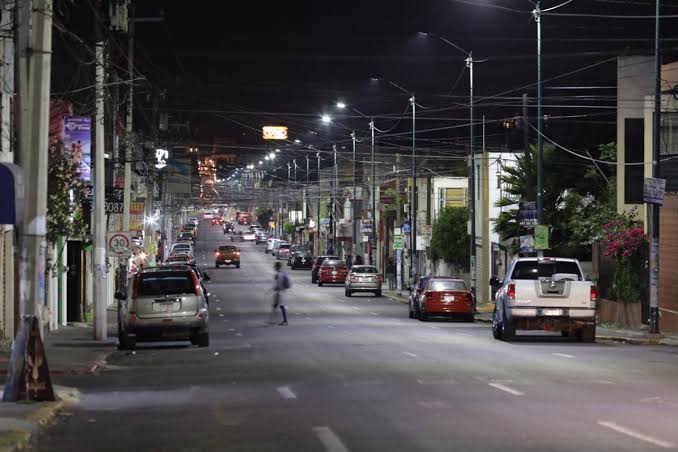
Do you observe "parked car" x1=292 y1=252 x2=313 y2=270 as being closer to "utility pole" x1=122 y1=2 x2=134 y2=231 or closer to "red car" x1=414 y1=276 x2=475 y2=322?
"utility pole" x1=122 y1=2 x2=134 y2=231

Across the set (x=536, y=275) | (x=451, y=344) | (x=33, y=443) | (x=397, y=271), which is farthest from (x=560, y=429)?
(x=397, y=271)

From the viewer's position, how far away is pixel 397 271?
79938 mm

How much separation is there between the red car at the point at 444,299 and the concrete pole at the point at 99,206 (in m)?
16.5

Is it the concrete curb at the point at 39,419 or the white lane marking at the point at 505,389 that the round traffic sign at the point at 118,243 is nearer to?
the concrete curb at the point at 39,419

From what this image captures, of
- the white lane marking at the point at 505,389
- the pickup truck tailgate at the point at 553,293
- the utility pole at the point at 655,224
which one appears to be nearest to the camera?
the white lane marking at the point at 505,389

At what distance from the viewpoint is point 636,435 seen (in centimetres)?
1345

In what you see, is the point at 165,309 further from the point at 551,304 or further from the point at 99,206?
the point at 551,304

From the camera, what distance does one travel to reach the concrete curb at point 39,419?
41.8 ft

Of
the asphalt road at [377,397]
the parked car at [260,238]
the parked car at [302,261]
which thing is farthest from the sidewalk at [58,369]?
the parked car at [260,238]

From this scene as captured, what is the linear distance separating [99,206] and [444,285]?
18011 millimetres

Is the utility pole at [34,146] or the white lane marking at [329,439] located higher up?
the utility pole at [34,146]

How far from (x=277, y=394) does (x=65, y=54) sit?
1414 inches

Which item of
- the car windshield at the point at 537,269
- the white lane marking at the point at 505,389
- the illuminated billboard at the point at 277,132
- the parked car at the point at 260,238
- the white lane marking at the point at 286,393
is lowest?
the white lane marking at the point at 286,393

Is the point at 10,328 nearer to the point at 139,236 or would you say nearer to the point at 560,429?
the point at 560,429
